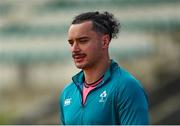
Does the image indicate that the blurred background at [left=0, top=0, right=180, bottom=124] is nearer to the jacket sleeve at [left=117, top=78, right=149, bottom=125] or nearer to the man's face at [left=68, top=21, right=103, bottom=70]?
the man's face at [left=68, top=21, right=103, bottom=70]

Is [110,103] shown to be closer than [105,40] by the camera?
Yes

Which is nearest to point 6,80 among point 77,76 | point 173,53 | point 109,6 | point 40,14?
point 40,14

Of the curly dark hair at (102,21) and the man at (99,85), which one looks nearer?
the man at (99,85)

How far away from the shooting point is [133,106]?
3.84 meters

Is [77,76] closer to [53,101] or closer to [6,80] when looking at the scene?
[53,101]

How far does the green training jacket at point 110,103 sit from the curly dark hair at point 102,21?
0.59 ft

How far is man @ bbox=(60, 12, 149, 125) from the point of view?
3850mm

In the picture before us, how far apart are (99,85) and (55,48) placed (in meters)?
15.6

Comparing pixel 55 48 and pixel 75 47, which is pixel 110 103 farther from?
pixel 55 48

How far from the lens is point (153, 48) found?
18109 millimetres

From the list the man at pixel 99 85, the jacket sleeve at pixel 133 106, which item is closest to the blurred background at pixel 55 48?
the man at pixel 99 85

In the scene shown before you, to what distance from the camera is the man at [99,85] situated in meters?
3.85

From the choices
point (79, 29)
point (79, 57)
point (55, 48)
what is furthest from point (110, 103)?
point (55, 48)

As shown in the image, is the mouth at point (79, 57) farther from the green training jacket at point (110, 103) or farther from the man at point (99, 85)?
the green training jacket at point (110, 103)
